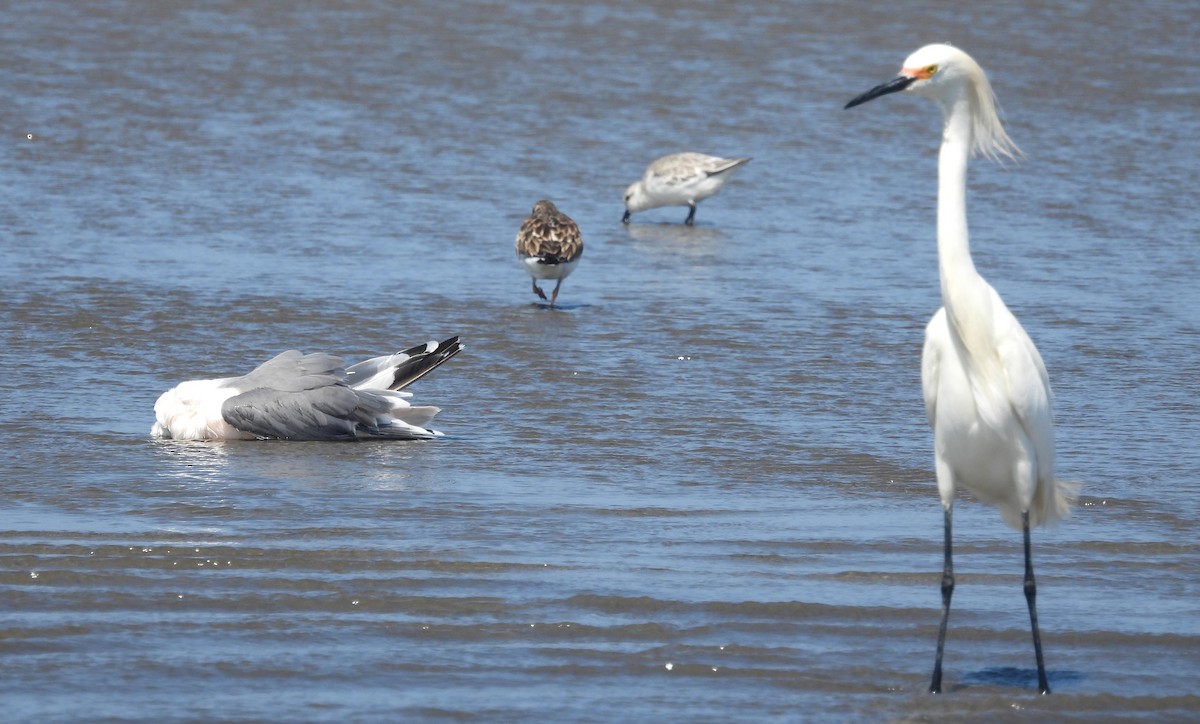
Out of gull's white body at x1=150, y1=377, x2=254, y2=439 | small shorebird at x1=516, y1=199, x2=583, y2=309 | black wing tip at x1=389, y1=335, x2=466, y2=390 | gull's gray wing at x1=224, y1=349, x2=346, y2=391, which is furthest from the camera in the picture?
small shorebird at x1=516, y1=199, x2=583, y2=309

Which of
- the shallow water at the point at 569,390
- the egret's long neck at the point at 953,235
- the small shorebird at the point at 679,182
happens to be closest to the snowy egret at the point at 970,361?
the egret's long neck at the point at 953,235

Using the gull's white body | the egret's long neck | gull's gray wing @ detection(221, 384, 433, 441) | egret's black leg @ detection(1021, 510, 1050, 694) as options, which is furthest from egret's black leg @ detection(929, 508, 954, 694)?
the gull's white body

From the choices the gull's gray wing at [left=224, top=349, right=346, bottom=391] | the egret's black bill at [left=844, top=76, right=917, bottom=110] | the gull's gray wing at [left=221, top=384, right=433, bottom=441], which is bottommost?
the gull's gray wing at [left=221, top=384, right=433, bottom=441]

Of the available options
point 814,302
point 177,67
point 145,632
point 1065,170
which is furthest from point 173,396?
point 177,67

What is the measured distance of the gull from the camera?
8.34 meters

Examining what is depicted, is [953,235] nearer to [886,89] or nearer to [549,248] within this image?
[886,89]

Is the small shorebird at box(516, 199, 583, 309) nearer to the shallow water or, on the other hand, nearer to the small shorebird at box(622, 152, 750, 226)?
the shallow water

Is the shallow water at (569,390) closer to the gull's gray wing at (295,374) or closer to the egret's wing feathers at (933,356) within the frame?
the gull's gray wing at (295,374)

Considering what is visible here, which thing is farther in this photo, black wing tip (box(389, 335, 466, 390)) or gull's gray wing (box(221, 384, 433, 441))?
black wing tip (box(389, 335, 466, 390))

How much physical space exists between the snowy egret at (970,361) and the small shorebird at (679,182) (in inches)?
345

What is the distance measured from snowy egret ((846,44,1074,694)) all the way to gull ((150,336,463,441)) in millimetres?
3336

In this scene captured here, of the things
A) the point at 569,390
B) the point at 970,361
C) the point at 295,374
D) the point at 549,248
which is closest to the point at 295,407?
the point at 295,374

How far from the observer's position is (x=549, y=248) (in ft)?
37.6

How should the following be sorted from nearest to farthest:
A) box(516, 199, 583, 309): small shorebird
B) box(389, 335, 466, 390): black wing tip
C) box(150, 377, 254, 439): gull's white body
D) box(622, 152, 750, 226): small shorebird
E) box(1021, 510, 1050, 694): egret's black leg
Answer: box(1021, 510, 1050, 694): egret's black leg
box(150, 377, 254, 439): gull's white body
box(389, 335, 466, 390): black wing tip
box(516, 199, 583, 309): small shorebird
box(622, 152, 750, 226): small shorebird
